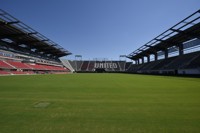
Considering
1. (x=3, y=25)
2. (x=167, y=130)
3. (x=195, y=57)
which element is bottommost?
(x=167, y=130)

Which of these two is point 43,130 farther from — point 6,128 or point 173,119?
point 173,119

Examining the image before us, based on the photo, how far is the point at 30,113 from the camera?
20.2 ft

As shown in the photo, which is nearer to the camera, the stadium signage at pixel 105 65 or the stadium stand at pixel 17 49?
the stadium stand at pixel 17 49

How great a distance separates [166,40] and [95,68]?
218 ft

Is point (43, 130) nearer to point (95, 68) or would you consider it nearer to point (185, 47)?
point (185, 47)

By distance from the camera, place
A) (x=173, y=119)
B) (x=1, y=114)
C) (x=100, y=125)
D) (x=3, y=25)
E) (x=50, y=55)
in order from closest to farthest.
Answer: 1. (x=100, y=125)
2. (x=173, y=119)
3. (x=1, y=114)
4. (x=3, y=25)
5. (x=50, y=55)

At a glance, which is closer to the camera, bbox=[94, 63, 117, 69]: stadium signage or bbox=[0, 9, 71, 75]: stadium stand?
bbox=[0, 9, 71, 75]: stadium stand

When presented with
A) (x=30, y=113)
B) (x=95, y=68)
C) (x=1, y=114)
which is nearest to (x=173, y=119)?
(x=30, y=113)

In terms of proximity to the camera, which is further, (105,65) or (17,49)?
(105,65)

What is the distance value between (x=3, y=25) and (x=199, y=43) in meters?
51.7

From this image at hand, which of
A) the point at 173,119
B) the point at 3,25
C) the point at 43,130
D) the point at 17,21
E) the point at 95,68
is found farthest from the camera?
the point at 95,68

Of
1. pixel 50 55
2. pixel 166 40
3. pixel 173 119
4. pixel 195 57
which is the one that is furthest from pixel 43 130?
pixel 50 55

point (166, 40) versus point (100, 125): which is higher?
point (166, 40)

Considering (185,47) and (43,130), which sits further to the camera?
(185,47)
